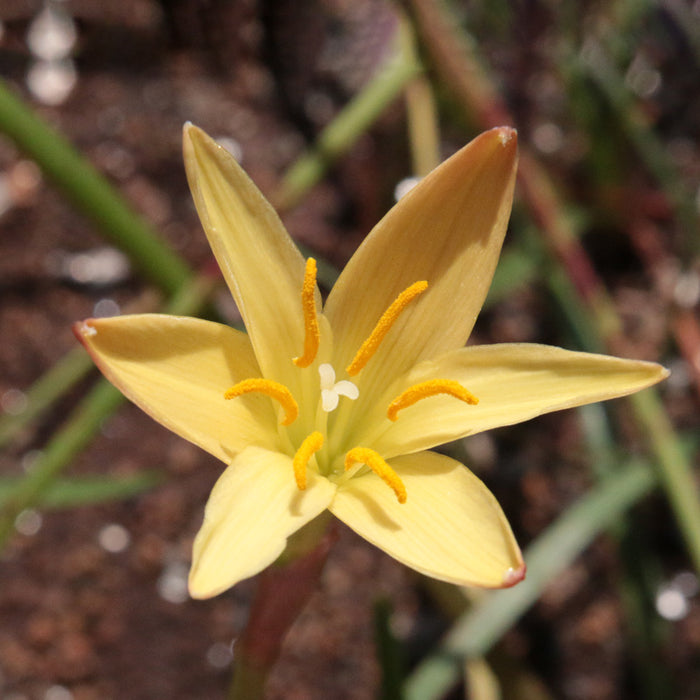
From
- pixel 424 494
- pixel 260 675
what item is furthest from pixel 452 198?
pixel 260 675

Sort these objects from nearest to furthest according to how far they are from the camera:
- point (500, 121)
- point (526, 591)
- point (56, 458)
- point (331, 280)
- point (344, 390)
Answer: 1. point (344, 390)
2. point (56, 458)
3. point (526, 591)
4. point (331, 280)
5. point (500, 121)

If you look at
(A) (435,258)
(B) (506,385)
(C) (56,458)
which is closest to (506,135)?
(A) (435,258)

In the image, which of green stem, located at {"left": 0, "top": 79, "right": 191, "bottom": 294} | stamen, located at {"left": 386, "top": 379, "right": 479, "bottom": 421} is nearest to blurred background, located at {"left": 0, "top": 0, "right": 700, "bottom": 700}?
green stem, located at {"left": 0, "top": 79, "right": 191, "bottom": 294}

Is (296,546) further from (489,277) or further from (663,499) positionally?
(663,499)

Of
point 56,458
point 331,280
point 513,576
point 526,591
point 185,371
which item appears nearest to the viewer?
point 513,576

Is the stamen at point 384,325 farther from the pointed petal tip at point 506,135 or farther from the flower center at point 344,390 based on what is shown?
the pointed petal tip at point 506,135

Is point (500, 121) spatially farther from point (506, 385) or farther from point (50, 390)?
point (50, 390)
